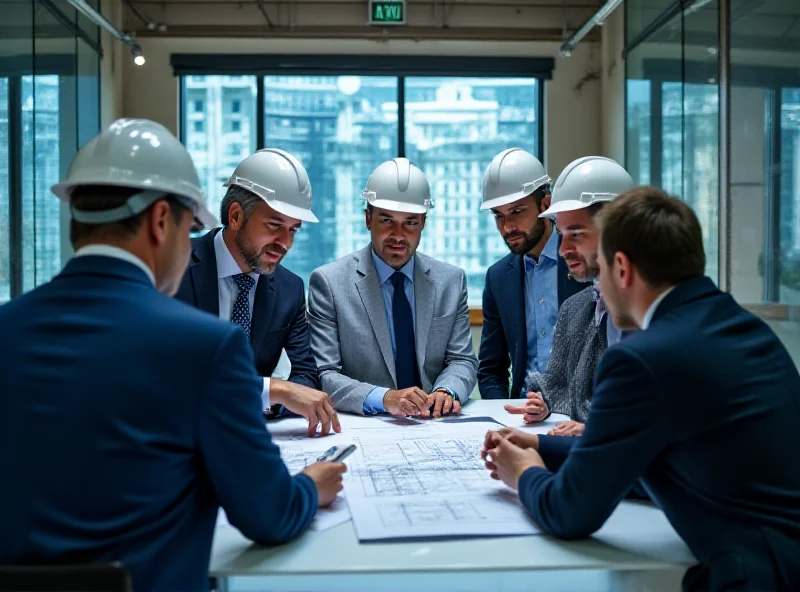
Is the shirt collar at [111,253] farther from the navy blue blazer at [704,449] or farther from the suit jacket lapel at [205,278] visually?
the suit jacket lapel at [205,278]

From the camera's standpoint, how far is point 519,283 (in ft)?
10.9

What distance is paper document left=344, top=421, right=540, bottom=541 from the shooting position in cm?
143

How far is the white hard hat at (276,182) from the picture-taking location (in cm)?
276

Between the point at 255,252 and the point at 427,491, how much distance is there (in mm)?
1381

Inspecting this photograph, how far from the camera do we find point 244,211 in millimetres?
2785

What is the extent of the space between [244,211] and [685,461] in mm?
1902

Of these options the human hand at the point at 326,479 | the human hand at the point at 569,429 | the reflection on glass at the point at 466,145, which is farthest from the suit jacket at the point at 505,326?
the reflection on glass at the point at 466,145

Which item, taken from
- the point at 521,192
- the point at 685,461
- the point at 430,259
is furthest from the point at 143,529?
the point at 521,192

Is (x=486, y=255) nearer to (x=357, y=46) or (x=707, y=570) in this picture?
(x=357, y=46)

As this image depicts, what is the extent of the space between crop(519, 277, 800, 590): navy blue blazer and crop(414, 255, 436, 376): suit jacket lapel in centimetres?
165

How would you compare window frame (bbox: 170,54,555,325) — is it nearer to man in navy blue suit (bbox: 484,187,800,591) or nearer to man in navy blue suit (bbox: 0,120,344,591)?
man in navy blue suit (bbox: 484,187,800,591)

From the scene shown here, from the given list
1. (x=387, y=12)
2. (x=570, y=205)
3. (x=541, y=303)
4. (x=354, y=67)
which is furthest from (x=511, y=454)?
(x=354, y=67)

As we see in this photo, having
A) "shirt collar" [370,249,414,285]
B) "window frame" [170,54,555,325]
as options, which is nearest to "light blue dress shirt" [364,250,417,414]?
"shirt collar" [370,249,414,285]

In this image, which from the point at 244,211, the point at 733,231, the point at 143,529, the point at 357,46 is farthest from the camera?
the point at 357,46
